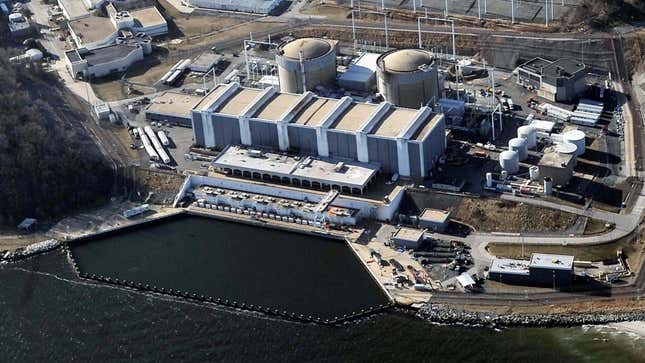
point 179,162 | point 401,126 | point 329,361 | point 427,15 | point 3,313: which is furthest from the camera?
point 427,15

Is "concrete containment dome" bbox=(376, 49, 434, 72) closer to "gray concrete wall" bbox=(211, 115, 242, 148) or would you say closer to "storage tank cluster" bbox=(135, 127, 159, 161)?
"gray concrete wall" bbox=(211, 115, 242, 148)

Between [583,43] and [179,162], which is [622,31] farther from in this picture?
[179,162]

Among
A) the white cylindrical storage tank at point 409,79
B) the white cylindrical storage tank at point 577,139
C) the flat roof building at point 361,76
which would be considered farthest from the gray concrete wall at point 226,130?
the white cylindrical storage tank at point 577,139

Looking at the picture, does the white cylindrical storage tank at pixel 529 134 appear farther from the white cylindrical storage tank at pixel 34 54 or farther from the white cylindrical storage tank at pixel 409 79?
the white cylindrical storage tank at pixel 34 54

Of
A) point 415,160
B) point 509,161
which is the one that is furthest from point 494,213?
point 415,160

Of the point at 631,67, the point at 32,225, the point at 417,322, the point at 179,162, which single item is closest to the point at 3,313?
the point at 32,225

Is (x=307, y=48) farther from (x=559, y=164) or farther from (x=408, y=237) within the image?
(x=559, y=164)
